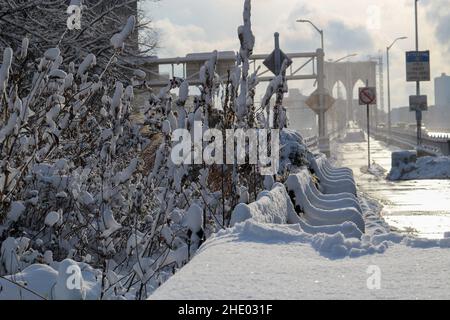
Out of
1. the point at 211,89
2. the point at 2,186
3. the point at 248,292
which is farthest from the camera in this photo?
the point at 211,89

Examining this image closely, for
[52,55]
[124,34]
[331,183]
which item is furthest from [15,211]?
[331,183]

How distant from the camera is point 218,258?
11.4 feet

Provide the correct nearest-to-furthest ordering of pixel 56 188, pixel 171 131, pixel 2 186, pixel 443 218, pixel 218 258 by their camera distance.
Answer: pixel 218 258 → pixel 2 186 → pixel 171 131 → pixel 56 188 → pixel 443 218

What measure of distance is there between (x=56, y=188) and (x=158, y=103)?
1518 millimetres

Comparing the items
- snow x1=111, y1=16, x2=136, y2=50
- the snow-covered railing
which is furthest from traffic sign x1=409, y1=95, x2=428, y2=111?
snow x1=111, y1=16, x2=136, y2=50

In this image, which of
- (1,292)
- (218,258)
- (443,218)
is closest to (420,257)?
(218,258)

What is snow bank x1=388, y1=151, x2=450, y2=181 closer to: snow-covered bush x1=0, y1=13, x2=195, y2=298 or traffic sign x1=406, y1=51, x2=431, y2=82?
traffic sign x1=406, y1=51, x2=431, y2=82

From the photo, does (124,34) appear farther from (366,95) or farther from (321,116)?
(321,116)

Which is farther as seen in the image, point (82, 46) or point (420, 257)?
point (82, 46)

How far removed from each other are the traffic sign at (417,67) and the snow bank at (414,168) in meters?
10.9

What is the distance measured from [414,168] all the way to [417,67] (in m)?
12.4

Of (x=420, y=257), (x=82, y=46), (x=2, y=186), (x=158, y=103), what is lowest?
(x=420, y=257)

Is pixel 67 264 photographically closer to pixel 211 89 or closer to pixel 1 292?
pixel 1 292

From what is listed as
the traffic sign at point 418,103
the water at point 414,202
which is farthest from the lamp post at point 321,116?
the water at point 414,202
